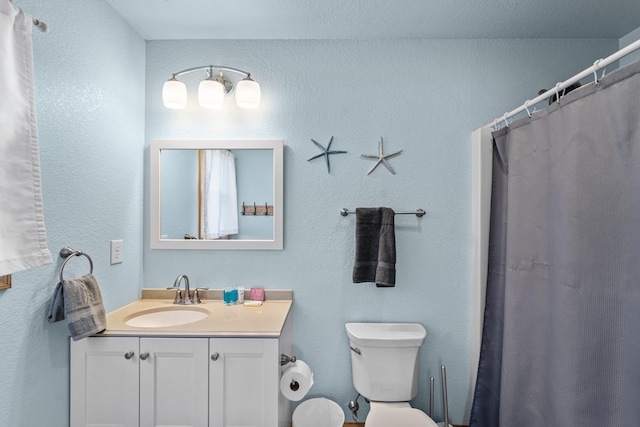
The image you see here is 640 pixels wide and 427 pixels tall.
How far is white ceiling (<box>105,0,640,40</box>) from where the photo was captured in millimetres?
1712

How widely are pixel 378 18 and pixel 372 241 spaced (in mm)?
1203

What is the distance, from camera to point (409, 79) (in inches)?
79.7

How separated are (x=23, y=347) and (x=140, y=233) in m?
0.85

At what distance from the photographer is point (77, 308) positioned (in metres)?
1.37

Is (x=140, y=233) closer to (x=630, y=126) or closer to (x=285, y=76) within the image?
(x=285, y=76)

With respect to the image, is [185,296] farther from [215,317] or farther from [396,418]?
[396,418]

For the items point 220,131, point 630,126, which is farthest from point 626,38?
point 220,131

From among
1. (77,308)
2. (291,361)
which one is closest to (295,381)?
(291,361)

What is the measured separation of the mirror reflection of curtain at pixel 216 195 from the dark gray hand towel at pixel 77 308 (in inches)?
26.7

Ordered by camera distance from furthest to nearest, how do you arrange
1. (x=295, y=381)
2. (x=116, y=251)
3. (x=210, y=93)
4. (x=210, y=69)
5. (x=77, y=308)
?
(x=210, y=69), (x=210, y=93), (x=116, y=251), (x=295, y=381), (x=77, y=308)

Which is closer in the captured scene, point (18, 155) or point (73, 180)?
point (18, 155)

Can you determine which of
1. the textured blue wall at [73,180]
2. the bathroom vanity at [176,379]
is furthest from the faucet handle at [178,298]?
the bathroom vanity at [176,379]

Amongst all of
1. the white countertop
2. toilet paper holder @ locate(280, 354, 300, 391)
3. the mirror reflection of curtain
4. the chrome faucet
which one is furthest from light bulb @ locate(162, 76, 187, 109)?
toilet paper holder @ locate(280, 354, 300, 391)

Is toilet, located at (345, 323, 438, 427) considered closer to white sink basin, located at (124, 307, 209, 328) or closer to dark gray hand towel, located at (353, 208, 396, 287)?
dark gray hand towel, located at (353, 208, 396, 287)
